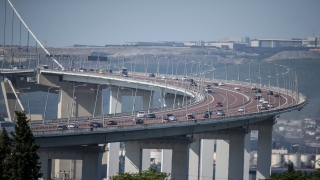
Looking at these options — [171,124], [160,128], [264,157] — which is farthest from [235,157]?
[160,128]

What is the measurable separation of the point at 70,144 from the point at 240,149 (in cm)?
2826

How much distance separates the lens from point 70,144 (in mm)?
59250

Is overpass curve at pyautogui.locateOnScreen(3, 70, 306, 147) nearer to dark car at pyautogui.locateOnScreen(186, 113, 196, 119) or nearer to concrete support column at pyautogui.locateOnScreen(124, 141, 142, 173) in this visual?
dark car at pyautogui.locateOnScreen(186, 113, 196, 119)

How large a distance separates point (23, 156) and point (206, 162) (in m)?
56.7

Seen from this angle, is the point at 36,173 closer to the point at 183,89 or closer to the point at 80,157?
the point at 80,157

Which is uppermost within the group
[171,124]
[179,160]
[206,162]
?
[171,124]

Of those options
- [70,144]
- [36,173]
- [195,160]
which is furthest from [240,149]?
[36,173]

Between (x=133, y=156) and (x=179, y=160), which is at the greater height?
(x=133, y=156)

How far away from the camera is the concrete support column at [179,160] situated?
73812 millimetres

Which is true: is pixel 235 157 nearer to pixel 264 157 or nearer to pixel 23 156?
pixel 264 157

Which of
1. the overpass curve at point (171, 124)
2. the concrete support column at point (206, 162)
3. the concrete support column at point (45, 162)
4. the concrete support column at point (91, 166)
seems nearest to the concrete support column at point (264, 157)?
the overpass curve at point (171, 124)

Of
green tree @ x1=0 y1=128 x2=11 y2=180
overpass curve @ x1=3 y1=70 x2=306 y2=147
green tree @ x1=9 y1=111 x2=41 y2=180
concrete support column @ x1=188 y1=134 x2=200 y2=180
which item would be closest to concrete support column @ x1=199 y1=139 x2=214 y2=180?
concrete support column @ x1=188 y1=134 x2=200 y2=180

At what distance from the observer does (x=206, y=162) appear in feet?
331

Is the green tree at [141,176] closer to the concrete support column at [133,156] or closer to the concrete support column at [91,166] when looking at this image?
the concrete support column at [91,166]
